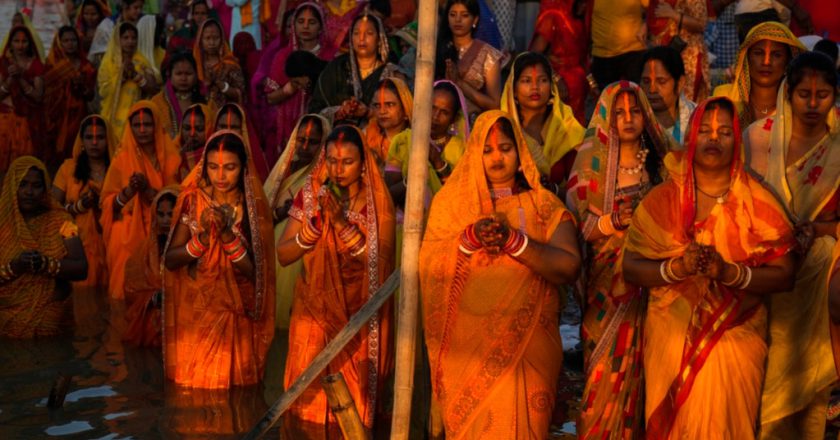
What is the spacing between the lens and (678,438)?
228 inches

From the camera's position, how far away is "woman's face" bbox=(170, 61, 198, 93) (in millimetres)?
12000

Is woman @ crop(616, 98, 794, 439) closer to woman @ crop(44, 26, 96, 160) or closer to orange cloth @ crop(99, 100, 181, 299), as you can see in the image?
orange cloth @ crop(99, 100, 181, 299)

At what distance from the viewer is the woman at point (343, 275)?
709 centimetres

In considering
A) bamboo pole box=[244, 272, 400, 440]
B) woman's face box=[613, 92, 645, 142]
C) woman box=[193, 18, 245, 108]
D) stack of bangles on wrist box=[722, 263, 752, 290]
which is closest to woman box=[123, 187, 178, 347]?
woman box=[193, 18, 245, 108]

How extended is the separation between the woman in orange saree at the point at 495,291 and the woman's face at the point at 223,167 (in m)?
1.89

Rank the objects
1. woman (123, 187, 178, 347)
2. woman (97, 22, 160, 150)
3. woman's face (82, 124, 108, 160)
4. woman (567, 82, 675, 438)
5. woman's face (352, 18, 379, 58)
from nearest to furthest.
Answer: woman (567, 82, 675, 438), woman (123, 187, 178, 347), woman's face (352, 18, 379, 58), woman's face (82, 124, 108, 160), woman (97, 22, 160, 150)

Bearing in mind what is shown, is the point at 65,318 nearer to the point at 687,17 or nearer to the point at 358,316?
the point at 358,316

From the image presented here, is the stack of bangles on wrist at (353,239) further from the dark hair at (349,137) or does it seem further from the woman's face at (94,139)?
the woman's face at (94,139)

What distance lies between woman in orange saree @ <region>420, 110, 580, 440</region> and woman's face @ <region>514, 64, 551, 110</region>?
1667 mm

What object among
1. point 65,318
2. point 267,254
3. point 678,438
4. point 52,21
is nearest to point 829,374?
point 678,438

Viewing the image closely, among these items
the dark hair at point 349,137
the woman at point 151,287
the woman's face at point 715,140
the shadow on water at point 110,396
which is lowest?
the shadow on water at point 110,396

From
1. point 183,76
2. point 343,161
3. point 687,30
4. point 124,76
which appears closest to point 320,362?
point 343,161

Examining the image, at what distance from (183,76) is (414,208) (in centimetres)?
671

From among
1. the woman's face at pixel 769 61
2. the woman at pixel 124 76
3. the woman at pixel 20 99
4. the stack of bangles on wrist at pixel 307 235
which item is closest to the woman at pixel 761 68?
the woman's face at pixel 769 61
